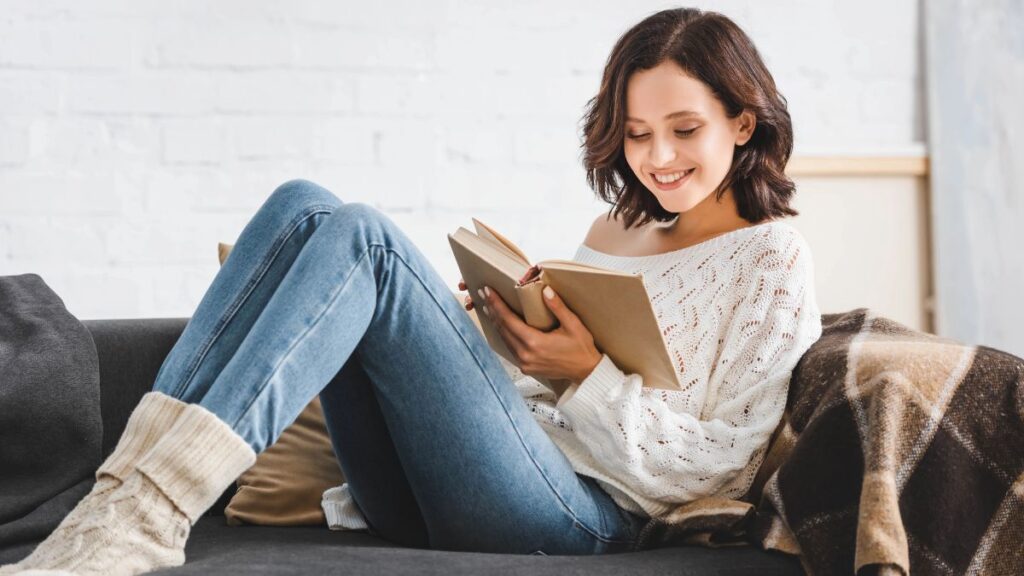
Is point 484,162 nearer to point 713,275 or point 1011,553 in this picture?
point 713,275

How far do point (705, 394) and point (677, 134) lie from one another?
1.14 feet

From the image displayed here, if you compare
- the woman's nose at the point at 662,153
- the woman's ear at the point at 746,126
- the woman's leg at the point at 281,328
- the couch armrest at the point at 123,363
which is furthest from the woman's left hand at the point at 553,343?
the couch armrest at the point at 123,363

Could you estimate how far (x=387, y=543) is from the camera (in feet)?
4.48

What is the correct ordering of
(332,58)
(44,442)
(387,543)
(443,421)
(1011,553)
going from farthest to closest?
(332,58) → (44,442) → (387,543) → (443,421) → (1011,553)

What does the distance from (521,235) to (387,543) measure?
3.46 feet

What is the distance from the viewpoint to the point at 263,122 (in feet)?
7.09

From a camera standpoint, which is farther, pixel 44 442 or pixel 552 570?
pixel 44 442

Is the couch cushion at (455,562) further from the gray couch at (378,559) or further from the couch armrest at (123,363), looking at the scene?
the couch armrest at (123,363)

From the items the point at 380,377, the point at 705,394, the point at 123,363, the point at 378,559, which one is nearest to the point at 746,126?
the point at 705,394

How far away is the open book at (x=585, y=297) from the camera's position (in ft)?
3.66

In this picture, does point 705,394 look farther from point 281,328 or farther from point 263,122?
point 263,122

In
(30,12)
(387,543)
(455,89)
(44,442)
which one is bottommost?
(387,543)

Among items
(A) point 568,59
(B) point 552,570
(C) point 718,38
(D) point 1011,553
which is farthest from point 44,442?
(A) point 568,59

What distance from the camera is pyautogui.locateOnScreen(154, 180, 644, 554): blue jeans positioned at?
107 centimetres
